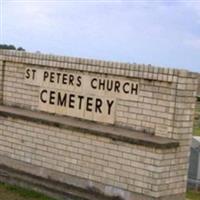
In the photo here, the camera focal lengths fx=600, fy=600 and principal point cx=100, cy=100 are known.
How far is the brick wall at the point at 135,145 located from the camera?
8742mm

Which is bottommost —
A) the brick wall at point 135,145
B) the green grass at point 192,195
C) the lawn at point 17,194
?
the green grass at point 192,195

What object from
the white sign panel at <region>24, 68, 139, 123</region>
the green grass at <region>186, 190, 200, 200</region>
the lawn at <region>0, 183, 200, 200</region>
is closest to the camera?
the white sign panel at <region>24, 68, 139, 123</region>

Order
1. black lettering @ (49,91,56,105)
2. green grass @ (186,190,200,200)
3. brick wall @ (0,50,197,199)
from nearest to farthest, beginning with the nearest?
brick wall @ (0,50,197,199)
black lettering @ (49,91,56,105)
green grass @ (186,190,200,200)

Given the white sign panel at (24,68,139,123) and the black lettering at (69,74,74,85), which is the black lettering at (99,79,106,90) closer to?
the white sign panel at (24,68,139,123)

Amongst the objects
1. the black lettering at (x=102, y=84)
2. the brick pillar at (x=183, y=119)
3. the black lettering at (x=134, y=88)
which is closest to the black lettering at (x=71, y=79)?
the black lettering at (x=102, y=84)

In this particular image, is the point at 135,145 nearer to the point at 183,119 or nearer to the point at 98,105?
the point at 183,119

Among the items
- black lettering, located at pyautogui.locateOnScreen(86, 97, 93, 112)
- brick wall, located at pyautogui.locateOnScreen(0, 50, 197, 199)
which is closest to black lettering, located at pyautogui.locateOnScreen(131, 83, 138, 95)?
brick wall, located at pyautogui.locateOnScreen(0, 50, 197, 199)

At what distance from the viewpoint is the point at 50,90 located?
413 inches

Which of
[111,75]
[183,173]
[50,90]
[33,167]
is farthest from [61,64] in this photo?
[183,173]

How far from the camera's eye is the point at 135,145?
350 inches

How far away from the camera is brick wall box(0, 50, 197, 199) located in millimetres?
8742

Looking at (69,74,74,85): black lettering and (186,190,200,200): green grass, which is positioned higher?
(69,74,74,85): black lettering

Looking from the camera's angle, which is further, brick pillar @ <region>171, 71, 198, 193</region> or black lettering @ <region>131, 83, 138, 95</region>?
black lettering @ <region>131, 83, 138, 95</region>

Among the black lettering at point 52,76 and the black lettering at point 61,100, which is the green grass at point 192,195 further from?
the black lettering at point 52,76
